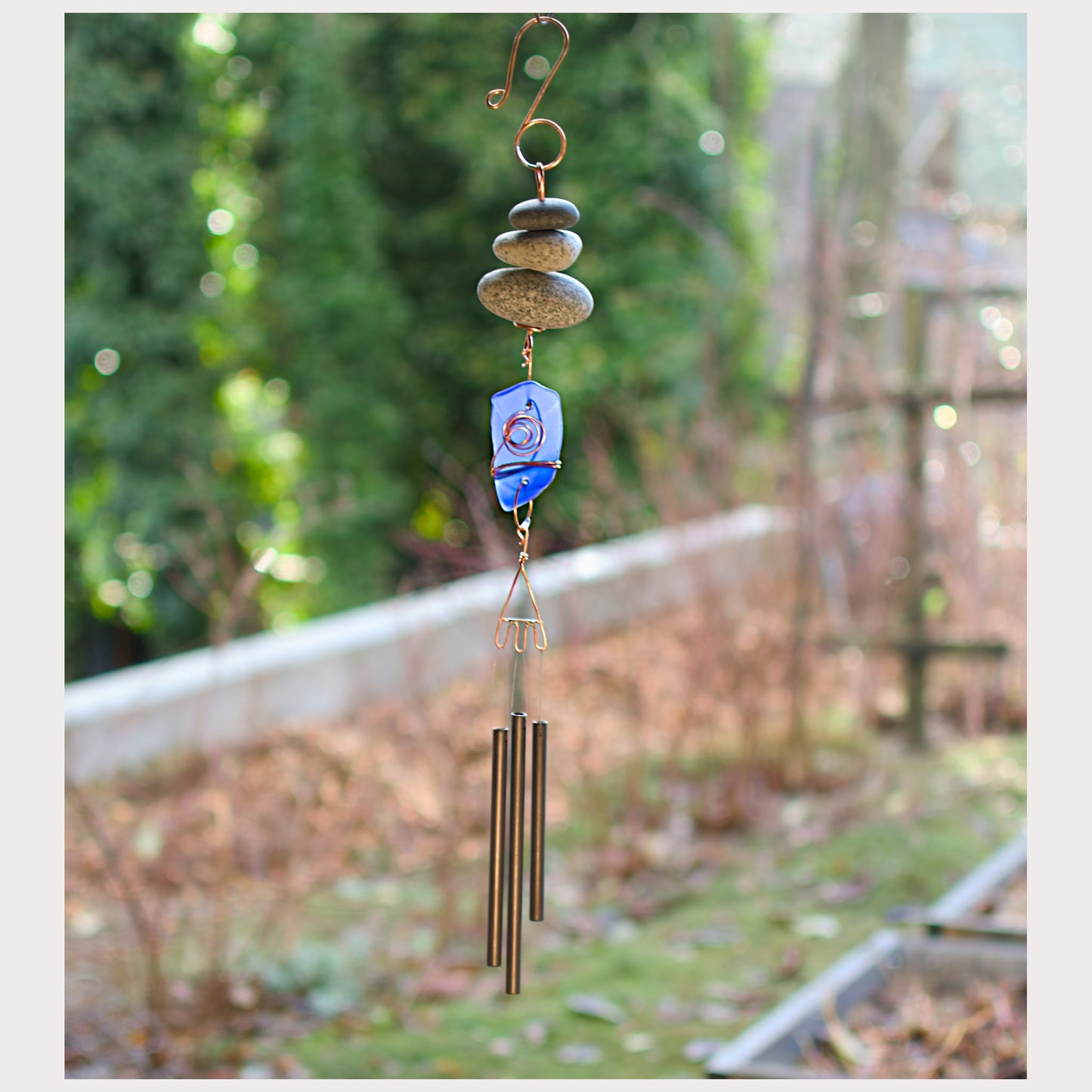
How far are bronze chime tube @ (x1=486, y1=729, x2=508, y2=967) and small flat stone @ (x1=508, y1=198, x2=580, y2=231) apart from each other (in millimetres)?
685

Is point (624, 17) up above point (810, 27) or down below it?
below

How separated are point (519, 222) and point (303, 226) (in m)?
7.94

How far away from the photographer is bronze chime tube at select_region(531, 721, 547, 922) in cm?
169

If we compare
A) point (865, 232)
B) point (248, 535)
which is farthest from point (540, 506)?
point (865, 232)

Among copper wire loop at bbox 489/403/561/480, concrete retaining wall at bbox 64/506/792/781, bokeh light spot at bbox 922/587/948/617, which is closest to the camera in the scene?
copper wire loop at bbox 489/403/561/480

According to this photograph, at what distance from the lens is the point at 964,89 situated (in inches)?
394

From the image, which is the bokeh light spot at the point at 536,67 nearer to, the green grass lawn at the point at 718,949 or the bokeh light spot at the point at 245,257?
the bokeh light spot at the point at 245,257

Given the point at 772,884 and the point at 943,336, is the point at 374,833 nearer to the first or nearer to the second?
the point at 772,884

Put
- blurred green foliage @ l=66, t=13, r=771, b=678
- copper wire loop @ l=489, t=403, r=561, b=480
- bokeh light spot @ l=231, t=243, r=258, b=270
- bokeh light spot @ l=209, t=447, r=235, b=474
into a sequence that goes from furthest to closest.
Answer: bokeh light spot @ l=231, t=243, r=258, b=270 → bokeh light spot @ l=209, t=447, r=235, b=474 → blurred green foliage @ l=66, t=13, r=771, b=678 → copper wire loop @ l=489, t=403, r=561, b=480

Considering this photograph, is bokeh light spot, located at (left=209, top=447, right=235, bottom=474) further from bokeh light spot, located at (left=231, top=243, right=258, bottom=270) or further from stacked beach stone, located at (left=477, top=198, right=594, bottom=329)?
stacked beach stone, located at (left=477, top=198, right=594, bottom=329)

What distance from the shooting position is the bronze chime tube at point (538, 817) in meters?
1.69

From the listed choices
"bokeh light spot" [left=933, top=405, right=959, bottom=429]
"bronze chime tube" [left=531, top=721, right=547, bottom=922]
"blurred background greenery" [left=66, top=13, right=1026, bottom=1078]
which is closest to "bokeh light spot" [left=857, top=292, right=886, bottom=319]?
"blurred background greenery" [left=66, top=13, right=1026, bottom=1078]

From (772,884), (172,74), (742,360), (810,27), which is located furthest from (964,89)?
(772,884)

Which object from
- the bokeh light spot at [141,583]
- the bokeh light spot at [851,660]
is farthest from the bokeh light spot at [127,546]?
the bokeh light spot at [851,660]
